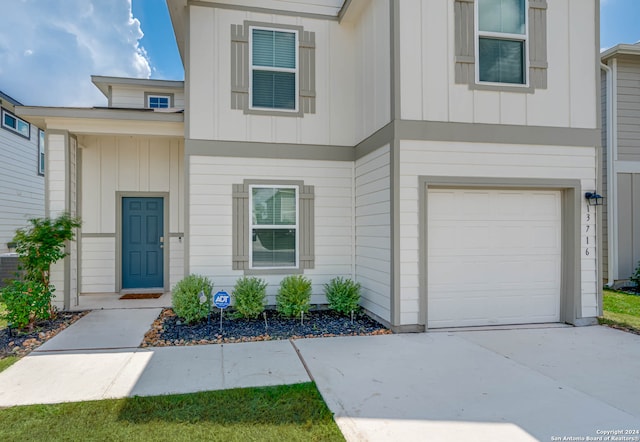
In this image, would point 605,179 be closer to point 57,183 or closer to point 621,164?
point 621,164

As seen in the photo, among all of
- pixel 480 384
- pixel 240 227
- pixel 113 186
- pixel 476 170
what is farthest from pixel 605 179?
pixel 113 186

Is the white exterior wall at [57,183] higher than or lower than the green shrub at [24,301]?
higher

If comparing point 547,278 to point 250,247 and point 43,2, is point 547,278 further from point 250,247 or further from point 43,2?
point 43,2

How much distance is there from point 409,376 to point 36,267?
5343mm

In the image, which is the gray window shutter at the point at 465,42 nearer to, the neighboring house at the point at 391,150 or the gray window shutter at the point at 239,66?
the neighboring house at the point at 391,150

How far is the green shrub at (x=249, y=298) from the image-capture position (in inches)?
220

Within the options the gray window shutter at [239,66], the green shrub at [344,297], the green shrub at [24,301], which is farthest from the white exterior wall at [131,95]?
the green shrub at [344,297]

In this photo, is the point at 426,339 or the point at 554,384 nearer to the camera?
the point at 554,384

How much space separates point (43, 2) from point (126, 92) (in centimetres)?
1249

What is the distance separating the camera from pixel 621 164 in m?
8.55

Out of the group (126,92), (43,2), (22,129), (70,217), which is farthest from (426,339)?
(43,2)

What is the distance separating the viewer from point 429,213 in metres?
5.30

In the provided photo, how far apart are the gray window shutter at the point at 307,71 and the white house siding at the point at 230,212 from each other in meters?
0.97

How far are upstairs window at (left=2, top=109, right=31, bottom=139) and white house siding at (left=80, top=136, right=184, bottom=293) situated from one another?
554cm
